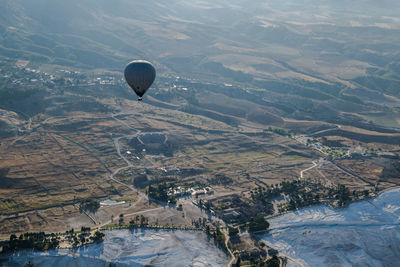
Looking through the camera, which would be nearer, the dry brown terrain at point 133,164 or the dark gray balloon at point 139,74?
the dark gray balloon at point 139,74

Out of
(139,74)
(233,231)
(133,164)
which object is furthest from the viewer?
(133,164)

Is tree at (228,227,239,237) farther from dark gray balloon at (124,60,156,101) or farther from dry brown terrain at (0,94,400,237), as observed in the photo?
dark gray balloon at (124,60,156,101)

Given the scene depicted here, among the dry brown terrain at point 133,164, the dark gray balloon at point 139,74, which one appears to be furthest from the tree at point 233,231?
the dark gray balloon at point 139,74

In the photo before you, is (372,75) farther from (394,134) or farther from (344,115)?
(394,134)

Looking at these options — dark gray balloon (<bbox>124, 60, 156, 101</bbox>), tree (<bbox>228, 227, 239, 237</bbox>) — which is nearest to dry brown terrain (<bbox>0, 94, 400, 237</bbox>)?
tree (<bbox>228, 227, 239, 237</bbox>)

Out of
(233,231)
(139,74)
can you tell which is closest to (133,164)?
(233,231)

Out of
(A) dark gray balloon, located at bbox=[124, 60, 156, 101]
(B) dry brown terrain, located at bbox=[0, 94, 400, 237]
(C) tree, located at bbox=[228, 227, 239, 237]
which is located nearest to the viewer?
(A) dark gray balloon, located at bbox=[124, 60, 156, 101]

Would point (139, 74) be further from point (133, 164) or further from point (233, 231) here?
point (133, 164)

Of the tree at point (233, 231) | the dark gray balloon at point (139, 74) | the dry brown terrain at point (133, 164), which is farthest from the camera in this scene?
the dry brown terrain at point (133, 164)

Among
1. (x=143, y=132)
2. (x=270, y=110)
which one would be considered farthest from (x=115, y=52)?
(x=143, y=132)

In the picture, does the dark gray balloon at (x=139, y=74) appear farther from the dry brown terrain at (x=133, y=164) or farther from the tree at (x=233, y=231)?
the tree at (x=233, y=231)

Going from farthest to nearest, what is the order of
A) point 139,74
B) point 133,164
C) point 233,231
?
point 133,164, point 233,231, point 139,74
